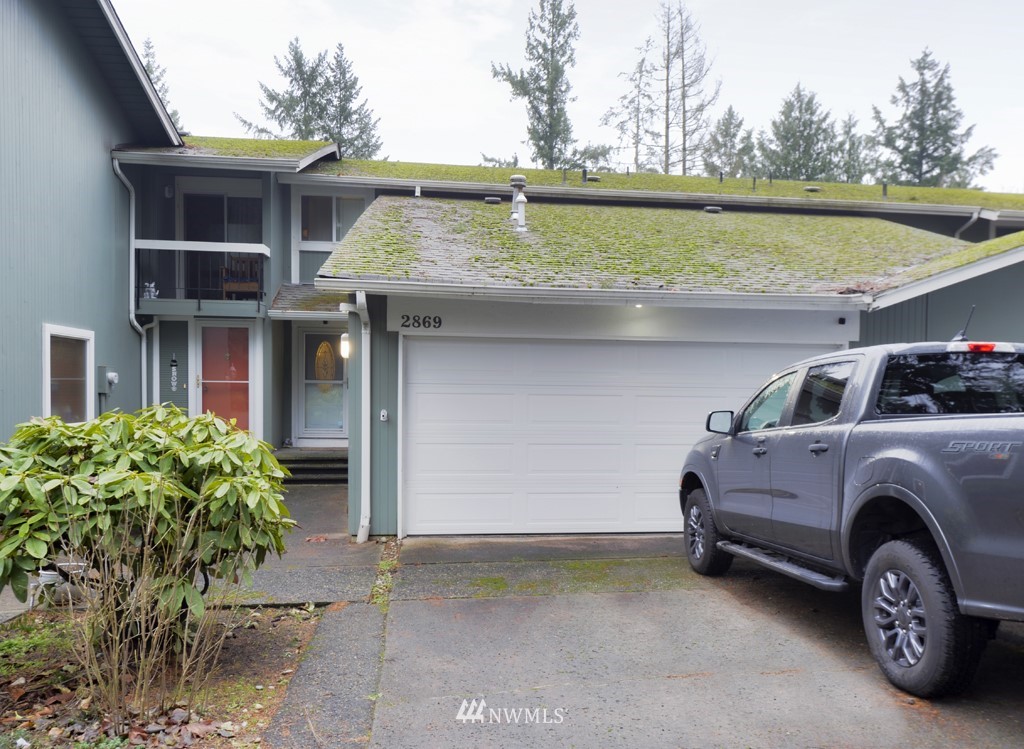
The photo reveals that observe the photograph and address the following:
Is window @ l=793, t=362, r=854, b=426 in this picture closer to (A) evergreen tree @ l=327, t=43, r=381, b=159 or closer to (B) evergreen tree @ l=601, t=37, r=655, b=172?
(B) evergreen tree @ l=601, t=37, r=655, b=172

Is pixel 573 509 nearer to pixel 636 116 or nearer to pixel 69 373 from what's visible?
pixel 69 373

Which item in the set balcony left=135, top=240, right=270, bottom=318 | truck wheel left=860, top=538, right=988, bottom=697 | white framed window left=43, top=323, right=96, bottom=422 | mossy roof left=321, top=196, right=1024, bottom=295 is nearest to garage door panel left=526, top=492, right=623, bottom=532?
Answer: mossy roof left=321, top=196, right=1024, bottom=295

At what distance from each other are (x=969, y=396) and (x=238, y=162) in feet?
35.7

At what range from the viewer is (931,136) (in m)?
30.6

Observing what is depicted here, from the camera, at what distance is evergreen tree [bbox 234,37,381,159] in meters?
28.5

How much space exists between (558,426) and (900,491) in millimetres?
4439

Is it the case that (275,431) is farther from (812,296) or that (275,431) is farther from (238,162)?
(812,296)

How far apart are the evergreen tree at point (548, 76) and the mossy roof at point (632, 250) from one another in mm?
16378

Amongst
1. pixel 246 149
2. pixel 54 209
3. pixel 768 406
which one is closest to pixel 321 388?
pixel 246 149

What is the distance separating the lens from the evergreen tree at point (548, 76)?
88.5 ft

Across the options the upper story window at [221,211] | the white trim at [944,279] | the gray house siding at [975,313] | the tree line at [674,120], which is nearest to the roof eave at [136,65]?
the upper story window at [221,211]

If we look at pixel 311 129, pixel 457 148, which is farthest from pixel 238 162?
pixel 457 148

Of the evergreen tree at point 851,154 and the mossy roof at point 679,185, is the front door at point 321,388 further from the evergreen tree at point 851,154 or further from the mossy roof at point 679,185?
the evergreen tree at point 851,154

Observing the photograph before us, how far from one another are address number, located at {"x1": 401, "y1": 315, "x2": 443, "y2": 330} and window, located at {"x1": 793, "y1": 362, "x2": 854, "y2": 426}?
3944 millimetres
